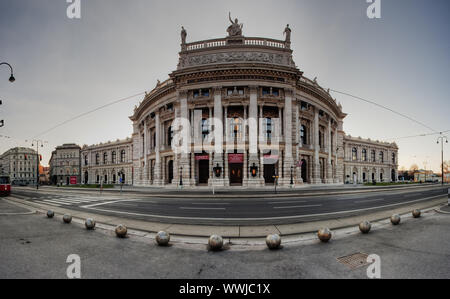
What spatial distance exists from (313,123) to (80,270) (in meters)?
36.9

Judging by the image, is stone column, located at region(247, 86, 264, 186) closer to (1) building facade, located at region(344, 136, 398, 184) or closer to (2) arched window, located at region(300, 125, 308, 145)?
(2) arched window, located at region(300, 125, 308, 145)

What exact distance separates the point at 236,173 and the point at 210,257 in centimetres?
2528

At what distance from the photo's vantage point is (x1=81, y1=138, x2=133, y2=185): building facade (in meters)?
58.1

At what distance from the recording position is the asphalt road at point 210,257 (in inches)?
137

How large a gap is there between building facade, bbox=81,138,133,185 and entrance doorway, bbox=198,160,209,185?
3430 centimetres

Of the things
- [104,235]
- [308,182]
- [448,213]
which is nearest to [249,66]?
[308,182]

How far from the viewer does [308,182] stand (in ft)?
106

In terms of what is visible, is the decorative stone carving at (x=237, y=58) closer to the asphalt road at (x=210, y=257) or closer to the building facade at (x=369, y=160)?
the asphalt road at (x=210, y=257)

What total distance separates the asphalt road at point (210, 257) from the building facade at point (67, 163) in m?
85.6

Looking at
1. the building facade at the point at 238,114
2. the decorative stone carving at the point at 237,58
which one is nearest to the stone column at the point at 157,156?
the building facade at the point at 238,114

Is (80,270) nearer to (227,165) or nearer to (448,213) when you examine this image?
(448,213)

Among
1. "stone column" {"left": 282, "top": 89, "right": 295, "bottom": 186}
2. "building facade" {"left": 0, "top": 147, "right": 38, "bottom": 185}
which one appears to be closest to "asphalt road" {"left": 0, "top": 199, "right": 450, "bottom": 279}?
"stone column" {"left": 282, "top": 89, "right": 295, "bottom": 186}

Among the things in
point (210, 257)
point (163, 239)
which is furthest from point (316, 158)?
point (163, 239)

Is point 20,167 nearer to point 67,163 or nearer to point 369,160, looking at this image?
point 67,163
